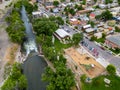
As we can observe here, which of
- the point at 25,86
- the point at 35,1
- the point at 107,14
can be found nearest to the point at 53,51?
the point at 25,86

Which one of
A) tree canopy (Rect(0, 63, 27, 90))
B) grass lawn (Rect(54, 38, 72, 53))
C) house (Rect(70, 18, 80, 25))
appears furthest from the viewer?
house (Rect(70, 18, 80, 25))

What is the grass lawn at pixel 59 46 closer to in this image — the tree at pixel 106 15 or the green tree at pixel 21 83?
the green tree at pixel 21 83

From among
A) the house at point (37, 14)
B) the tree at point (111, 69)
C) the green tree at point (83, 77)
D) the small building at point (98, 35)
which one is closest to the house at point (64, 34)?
the small building at point (98, 35)

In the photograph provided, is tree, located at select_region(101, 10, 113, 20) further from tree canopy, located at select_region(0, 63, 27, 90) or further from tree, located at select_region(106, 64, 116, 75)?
tree canopy, located at select_region(0, 63, 27, 90)

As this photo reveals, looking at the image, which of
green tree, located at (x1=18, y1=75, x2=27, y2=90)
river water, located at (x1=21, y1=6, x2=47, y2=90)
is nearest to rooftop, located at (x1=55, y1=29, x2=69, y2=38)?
river water, located at (x1=21, y1=6, x2=47, y2=90)

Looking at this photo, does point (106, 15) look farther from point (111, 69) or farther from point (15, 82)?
point (15, 82)

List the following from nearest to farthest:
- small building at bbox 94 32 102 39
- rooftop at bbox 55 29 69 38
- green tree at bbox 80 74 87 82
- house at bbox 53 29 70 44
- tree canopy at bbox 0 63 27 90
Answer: tree canopy at bbox 0 63 27 90 → green tree at bbox 80 74 87 82 → house at bbox 53 29 70 44 → rooftop at bbox 55 29 69 38 → small building at bbox 94 32 102 39

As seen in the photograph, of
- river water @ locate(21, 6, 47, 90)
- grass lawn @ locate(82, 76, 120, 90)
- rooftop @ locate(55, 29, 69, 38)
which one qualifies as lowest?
river water @ locate(21, 6, 47, 90)
